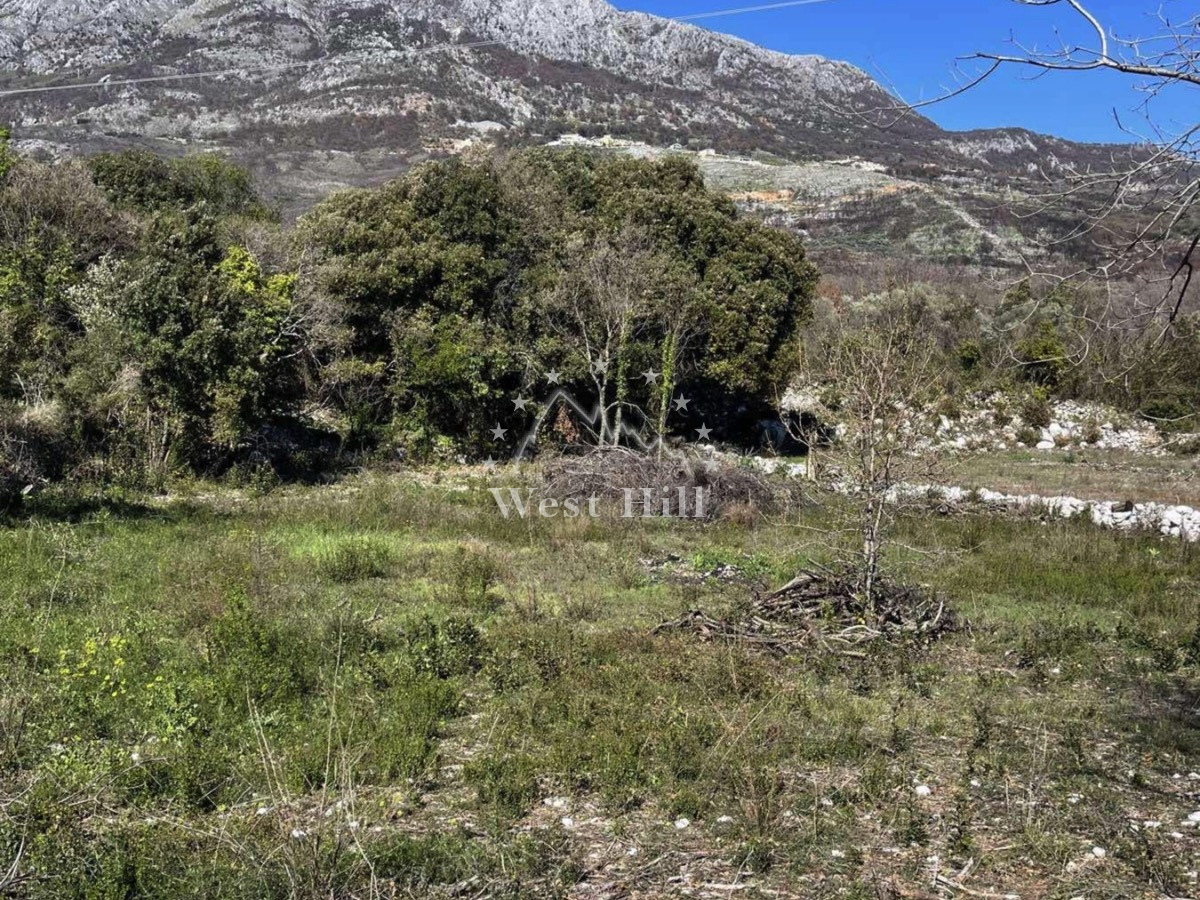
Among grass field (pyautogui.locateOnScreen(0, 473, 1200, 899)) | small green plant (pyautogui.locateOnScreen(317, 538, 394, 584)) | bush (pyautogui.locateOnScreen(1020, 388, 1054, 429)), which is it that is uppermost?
bush (pyautogui.locateOnScreen(1020, 388, 1054, 429))

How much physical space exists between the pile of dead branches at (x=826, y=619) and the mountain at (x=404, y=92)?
124 feet

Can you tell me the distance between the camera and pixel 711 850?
421cm

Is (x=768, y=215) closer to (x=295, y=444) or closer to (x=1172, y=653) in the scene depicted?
(x=295, y=444)

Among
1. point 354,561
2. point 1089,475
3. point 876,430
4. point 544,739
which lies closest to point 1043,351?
point 1089,475

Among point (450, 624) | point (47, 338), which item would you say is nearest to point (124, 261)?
point (47, 338)

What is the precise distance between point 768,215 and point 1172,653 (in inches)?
1780

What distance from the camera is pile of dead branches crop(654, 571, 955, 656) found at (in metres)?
7.41

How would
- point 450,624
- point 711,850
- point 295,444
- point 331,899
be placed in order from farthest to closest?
point 295,444 → point 450,624 → point 711,850 → point 331,899

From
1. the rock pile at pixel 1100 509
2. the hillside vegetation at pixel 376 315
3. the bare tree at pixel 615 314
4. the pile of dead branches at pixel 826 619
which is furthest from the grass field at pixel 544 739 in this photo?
the bare tree at pixel 615 314

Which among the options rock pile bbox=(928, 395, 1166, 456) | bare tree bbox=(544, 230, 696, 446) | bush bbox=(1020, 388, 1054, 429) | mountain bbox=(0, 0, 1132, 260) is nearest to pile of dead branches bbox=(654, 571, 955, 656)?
bare tree bbox=(544, 230, 696, 446)

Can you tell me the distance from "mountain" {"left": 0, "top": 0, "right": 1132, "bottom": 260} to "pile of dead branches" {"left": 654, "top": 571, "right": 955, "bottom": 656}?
124 feet

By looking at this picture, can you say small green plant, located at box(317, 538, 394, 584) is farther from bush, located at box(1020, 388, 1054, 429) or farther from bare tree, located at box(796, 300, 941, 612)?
bush, located at box(1020, 388, 1054, 429)

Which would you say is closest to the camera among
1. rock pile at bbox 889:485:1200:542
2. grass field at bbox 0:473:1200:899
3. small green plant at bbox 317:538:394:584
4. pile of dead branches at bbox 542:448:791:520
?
grass field at bbox 0:473:1200:899

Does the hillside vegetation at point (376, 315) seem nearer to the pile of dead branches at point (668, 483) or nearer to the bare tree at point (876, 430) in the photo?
the bare tree at point (876, 430)
